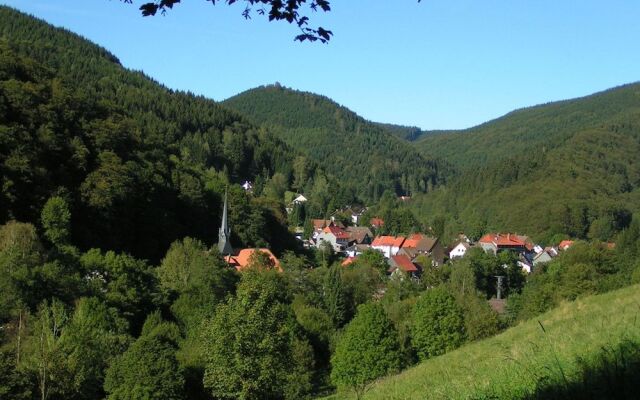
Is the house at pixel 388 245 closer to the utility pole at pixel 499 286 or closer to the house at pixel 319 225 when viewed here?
the house at pixel 319 225

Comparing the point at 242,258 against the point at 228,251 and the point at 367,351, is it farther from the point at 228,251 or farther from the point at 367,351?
the point at 367,351

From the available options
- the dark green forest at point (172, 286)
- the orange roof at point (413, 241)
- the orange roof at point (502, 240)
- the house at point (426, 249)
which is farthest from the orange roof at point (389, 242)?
the dark green forest at point (172, 286)

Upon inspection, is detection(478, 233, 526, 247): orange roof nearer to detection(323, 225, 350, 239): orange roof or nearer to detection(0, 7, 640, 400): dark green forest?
detection(323, 225, 350, 239): orange roof

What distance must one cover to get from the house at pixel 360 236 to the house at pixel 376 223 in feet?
22.5

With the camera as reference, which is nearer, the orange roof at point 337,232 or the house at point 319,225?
the orange roof at point 337,232

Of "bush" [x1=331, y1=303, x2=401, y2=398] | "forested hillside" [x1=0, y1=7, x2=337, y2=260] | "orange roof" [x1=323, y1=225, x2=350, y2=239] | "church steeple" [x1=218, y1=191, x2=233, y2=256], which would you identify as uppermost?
"forested hillside" [x1=0, y1=7, x2=337, y2=260]

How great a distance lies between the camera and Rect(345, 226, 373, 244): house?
92.3 meters

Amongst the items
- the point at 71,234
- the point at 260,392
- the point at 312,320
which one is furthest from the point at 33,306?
the point at 71,234

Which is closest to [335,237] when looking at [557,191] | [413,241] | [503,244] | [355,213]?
[413,241]

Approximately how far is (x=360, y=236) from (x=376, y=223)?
12741 mm

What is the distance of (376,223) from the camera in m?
105

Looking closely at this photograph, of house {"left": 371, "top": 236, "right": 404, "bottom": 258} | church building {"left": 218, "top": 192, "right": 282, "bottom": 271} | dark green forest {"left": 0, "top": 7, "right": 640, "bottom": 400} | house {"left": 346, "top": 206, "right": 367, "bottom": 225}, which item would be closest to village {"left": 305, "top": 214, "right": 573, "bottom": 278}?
house {"left": 371, "top": 236, "right": 404, "bottom": 258}

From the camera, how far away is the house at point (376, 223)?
103m

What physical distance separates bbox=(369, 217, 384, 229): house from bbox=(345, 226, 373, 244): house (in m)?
6.85
